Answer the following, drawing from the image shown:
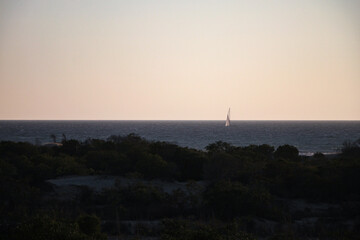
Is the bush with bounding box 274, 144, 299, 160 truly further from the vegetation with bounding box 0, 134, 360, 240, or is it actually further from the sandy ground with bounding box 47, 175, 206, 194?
the sandy ground with bounding box 47, 175, 206, 194

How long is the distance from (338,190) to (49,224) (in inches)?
561

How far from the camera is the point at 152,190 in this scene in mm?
19500

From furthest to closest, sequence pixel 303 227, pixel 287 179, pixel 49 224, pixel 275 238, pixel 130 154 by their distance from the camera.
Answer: pixel 130 154, pixel 287 179, pixel 303 227, pixel 275 238, pixel 49 224

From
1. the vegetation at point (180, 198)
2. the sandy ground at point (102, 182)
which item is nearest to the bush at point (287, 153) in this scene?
the vegetation at point (180, 198)

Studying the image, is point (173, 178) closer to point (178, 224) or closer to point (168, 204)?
point (168, 204)

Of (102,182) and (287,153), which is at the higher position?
(287,153)

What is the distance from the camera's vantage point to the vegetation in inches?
529

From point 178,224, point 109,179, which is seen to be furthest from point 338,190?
point 109,179

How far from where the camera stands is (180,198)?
19328 mm

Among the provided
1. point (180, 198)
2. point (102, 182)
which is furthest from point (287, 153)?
point (102, 182)

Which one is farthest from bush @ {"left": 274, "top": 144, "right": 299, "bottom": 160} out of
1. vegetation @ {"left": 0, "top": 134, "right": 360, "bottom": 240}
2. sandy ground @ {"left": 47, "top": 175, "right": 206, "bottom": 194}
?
sandy ground @ {"left": 47, "top": 175, "right": 206, "bottom": 194}

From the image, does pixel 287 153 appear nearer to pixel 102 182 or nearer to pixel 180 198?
pixel 180 198

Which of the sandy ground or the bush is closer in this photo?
the sandy ground

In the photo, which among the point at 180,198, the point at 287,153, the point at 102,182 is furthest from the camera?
the point at 287,153
